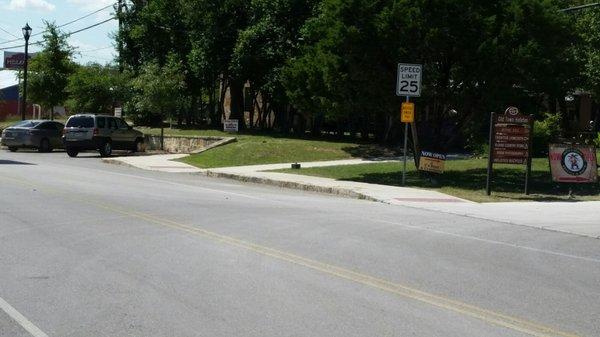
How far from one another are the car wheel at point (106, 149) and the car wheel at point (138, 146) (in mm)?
2012

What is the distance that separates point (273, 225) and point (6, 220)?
436 cm

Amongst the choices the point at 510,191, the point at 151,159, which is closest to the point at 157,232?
the point at 510,191

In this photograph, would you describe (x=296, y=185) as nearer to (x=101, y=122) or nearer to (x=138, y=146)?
(x=101, y=122)

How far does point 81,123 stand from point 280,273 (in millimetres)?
26386

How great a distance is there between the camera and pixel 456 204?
16.4 metres

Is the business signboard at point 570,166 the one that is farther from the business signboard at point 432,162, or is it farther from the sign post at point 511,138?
the business signboard at point 432,162

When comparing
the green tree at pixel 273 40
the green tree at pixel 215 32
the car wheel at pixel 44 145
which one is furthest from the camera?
the green tree at pixel 215 32

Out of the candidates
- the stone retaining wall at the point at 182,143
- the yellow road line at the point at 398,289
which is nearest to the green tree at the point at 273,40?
the stone retaining wall at the point at 182,143

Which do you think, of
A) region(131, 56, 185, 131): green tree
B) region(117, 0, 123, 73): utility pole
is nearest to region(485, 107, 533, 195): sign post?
region(131, 56, 185, 131): green tree

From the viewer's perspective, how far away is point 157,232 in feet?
36.3

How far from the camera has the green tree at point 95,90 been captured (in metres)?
41.3

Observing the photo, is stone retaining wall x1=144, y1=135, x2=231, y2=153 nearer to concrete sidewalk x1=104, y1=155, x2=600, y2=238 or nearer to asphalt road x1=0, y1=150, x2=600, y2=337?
concrete sidewalk x1=104, y1=155, x2=600, y2=238

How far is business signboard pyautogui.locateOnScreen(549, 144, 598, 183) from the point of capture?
58.9 ft

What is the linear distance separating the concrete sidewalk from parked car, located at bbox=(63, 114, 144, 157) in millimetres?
9949
